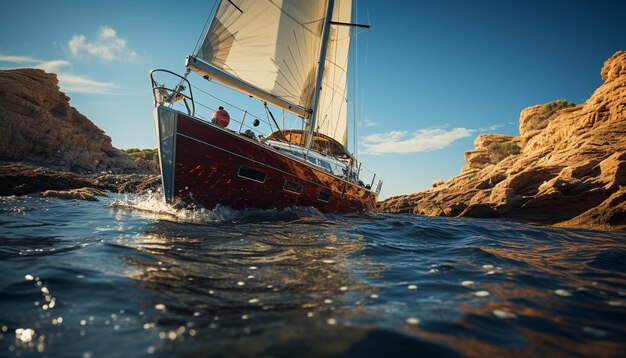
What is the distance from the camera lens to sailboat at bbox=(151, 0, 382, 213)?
711 cm

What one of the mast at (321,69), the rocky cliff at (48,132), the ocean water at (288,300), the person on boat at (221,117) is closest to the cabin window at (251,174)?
the person on boat at (221,117)

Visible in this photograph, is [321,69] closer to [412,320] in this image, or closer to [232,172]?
[232,172]

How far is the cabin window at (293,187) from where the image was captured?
8602 mm

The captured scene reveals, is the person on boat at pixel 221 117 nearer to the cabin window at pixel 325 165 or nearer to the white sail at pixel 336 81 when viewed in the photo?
the cabin window at pixel 325 165

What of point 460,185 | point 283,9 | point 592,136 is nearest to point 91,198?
point 283,9

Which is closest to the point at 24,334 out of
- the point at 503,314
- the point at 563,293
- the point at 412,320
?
the point at 412,320

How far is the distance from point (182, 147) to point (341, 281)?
5624mm

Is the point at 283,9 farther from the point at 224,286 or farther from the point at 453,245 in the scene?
the point at 224,286

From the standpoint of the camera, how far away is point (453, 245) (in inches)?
221

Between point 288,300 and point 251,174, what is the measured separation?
583 cm

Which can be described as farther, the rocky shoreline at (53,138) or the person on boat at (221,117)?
the rocky shoreline at (53,138)

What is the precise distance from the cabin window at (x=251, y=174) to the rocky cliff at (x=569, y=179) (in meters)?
13.4

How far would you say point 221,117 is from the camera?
7.70 m

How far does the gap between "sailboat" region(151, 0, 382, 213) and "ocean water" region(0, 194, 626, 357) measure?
3.02 meters
